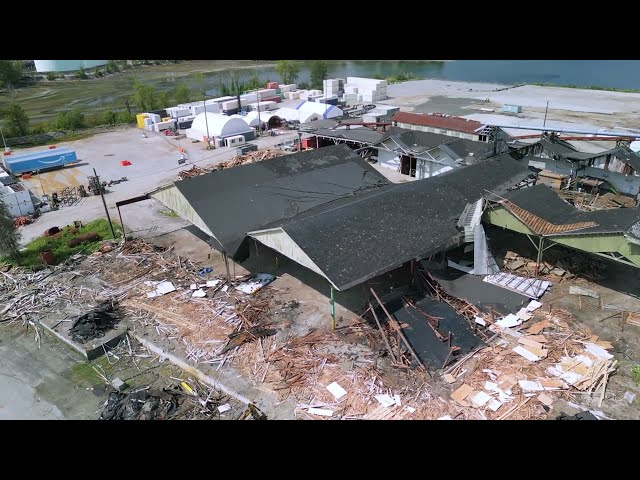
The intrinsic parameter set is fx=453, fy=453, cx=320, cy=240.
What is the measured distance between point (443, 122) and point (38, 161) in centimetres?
3236

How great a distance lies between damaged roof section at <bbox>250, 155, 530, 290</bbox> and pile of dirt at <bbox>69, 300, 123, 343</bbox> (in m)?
7.45

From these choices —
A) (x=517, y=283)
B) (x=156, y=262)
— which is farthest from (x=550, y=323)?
(x=156, y=262)

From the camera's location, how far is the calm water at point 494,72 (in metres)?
88.1

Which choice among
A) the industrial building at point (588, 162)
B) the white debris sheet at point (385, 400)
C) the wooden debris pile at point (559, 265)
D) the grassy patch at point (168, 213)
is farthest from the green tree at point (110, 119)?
the white debris sheet at point (385, 400)

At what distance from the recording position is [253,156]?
37750mm

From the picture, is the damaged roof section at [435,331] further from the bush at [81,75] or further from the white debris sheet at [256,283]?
the bush at [81,75]

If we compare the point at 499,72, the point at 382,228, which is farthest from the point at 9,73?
the point at 499,72

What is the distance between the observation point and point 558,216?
19.0 m

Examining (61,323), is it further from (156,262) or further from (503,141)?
(503,141)

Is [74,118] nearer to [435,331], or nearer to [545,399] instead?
[435,331]

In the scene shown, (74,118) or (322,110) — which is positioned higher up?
(322,110)

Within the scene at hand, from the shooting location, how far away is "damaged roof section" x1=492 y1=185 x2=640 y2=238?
16.8 meters

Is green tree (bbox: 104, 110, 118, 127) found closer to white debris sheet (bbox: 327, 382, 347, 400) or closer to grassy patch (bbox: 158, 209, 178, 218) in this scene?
grassy patch (bbox: 158, 209, 178, 218)

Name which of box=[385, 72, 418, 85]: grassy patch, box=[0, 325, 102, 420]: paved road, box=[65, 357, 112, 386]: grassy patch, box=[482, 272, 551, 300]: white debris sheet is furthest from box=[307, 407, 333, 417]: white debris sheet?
box=[385, 72, 418, 85]: grassy patch
